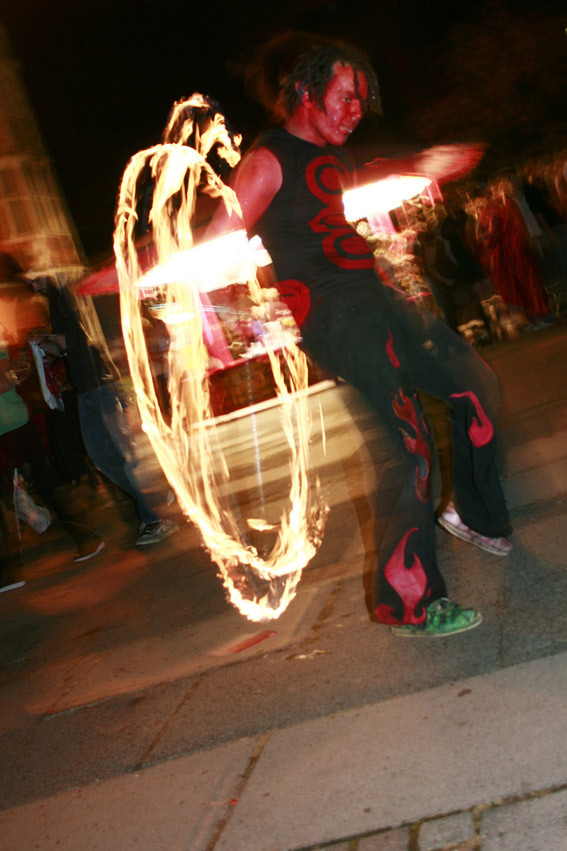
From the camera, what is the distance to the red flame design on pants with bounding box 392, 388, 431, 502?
2.84 metres

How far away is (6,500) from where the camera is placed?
7.30m

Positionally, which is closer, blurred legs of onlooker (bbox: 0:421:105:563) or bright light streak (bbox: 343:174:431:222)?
blurred legs of onlooker (bbox: 0:421:105:563)

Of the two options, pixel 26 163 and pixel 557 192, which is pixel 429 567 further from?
pixel 26 163

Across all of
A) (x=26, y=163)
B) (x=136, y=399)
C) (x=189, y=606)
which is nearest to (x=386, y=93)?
(x=136, y=399)

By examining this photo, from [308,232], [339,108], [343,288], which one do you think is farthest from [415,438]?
[339,108]

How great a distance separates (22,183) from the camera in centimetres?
4459

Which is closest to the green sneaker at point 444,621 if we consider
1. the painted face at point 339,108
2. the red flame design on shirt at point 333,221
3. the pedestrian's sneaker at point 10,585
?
the red flame design on shirt at point 333,221

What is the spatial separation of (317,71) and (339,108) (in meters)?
0.14

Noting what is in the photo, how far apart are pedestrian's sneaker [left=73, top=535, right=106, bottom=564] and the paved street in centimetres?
127

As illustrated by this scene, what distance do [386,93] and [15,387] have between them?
1683 centimetres

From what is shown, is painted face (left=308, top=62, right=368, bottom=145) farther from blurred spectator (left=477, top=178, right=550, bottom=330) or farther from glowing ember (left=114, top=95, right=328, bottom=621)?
blurred spectator (left=477, top=178, right=550, bottom=330)

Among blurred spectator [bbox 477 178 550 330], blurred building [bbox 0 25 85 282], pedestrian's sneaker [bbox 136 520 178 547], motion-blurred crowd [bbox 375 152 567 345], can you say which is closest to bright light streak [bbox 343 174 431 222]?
motion-blurred crowd [bbox 375 152 567 345]

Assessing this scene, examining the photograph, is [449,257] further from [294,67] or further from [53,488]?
[294,67]

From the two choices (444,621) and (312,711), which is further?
(444,621)
